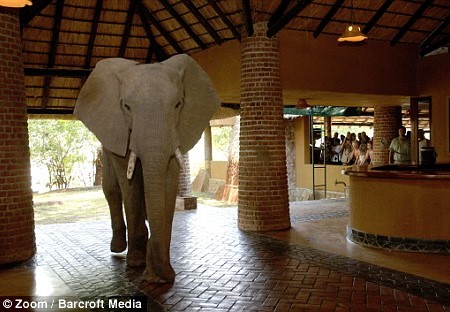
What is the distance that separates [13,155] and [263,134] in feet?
13.8

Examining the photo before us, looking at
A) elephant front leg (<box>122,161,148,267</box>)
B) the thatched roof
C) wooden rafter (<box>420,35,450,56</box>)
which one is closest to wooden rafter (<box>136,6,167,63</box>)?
the thatched roof

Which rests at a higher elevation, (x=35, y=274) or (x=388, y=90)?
(x=388, y=90)

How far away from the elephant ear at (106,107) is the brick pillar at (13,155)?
1.79 m

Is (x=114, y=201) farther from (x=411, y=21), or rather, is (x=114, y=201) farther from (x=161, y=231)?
(x=411, y=21)

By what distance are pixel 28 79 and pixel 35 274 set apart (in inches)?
299

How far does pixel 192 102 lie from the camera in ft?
20.0

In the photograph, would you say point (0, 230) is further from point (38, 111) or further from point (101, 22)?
point (38, 111)

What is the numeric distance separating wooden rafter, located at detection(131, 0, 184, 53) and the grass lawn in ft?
15.4

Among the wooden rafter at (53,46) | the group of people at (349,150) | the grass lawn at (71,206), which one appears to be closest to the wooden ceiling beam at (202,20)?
the wooden rafter at (53,46)

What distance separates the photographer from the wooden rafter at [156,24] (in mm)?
11709

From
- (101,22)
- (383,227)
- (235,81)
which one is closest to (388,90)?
(235,81)

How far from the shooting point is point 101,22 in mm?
11750

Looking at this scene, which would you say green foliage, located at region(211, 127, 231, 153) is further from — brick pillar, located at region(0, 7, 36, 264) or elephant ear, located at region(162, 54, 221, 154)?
elephant ear, located at region(162, 54, 221, 154)

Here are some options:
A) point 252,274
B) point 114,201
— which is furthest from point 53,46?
point 252,274
